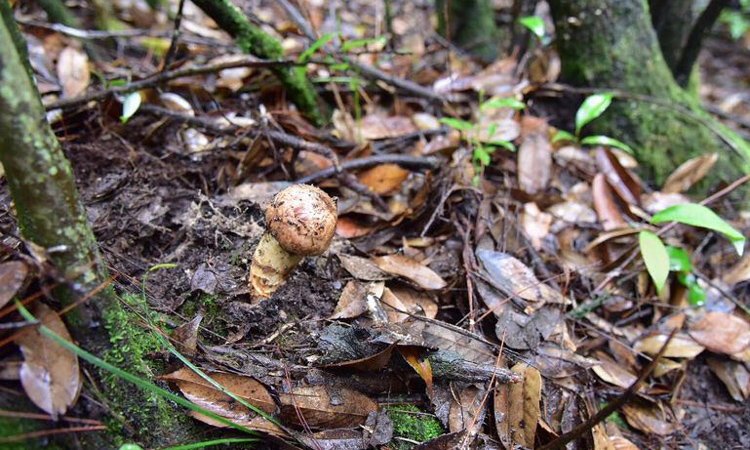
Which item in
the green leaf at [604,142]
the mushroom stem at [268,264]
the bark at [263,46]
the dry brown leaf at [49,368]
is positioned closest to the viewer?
the dry brown leaf at [49,368]

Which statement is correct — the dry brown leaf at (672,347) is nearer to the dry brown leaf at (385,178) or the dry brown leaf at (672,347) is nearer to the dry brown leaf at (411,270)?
the dry brown leaf at (411,270)

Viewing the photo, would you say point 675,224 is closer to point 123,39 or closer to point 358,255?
point 358,255

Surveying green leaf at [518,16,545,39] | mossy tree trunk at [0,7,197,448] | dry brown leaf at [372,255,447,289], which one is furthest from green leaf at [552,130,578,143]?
mossy tree trunk at [0,7,197,448]

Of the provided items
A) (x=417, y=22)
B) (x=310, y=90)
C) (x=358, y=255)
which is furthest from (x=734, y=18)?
(x=358, y=255)

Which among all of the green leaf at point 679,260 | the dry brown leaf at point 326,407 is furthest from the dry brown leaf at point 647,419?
the dry brown leaf at point 326,407

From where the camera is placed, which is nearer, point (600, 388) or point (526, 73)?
point (600, 388)

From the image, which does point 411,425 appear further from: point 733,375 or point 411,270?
point 733,375

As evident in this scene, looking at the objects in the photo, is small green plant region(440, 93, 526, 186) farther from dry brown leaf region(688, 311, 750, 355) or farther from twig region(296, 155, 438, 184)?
dry brown leaf region(688, 311, 750, 355)
